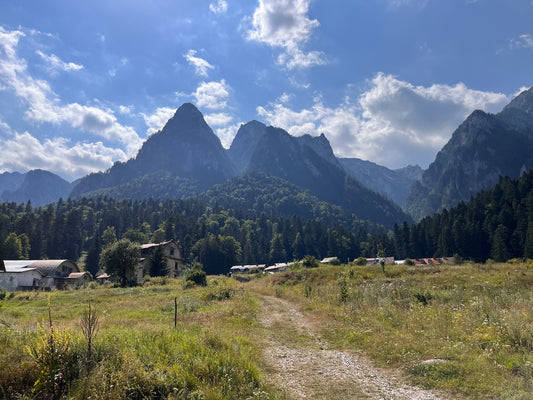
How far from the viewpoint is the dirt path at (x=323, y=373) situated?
7434mm

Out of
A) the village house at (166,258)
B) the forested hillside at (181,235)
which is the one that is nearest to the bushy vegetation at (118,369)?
the village house at (166,258)

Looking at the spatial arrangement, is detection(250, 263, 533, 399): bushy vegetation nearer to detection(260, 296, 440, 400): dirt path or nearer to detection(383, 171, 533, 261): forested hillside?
detection(260, 296, 440, 400): dirt path

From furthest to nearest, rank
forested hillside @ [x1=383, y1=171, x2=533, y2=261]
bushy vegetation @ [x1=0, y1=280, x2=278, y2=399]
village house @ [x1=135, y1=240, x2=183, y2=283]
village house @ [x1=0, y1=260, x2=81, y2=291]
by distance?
1. forested hillside @ [x1=383, y1=171, x2=533, y2=261]
2. village house @ [x1=135, y1=240, x2=183, y2=283]
3. village house @ [x1=0, y1=260, x2=81, y2=291]
4. bushy vegetation @ [x1=0, y1=280, x2=278, y2=399]

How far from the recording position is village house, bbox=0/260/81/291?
1964 inches

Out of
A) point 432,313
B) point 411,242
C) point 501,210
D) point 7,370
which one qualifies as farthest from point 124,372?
point 411,242

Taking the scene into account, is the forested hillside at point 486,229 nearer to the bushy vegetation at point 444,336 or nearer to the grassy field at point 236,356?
the bushy vegetation at point 444,336

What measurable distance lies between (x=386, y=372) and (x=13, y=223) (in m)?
132

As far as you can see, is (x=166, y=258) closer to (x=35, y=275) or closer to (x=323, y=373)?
(x=35, y=275)

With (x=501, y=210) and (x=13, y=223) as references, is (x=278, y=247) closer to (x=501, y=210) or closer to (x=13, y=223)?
(x=501, y=210)

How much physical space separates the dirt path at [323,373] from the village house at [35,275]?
175 feet

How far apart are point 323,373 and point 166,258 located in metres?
55.7

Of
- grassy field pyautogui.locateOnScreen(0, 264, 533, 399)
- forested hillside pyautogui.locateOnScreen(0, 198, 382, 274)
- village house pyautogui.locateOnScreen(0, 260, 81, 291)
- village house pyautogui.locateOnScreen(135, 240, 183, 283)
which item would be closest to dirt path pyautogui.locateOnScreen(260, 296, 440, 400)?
grassy field pyautogui.locateOnScreen(0, 264, 533, 399)

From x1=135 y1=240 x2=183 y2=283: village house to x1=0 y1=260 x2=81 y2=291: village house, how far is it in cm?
1655

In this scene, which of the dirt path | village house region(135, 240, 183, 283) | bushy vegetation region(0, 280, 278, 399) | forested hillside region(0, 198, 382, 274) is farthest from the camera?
forested hillside region(0, 198, 382, 274)
